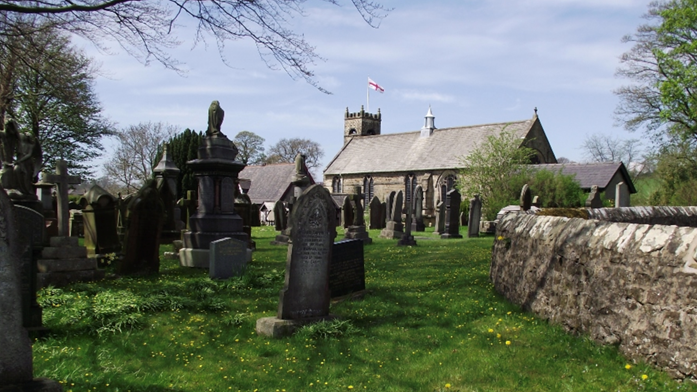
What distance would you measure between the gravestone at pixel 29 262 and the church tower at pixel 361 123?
Answer: 6124cm

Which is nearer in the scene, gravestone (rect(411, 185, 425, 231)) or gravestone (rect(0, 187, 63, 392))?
gravestone (rect(0, 187, 63, 392))

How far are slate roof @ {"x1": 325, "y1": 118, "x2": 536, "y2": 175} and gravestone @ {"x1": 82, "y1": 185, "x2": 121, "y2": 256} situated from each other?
3596 centimetres

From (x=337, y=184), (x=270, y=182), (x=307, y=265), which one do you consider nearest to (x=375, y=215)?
(x=307, y=265)

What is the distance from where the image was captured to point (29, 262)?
21.8 feet

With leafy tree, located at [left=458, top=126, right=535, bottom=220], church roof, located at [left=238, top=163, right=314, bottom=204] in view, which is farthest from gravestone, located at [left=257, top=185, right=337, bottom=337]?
church roof, located at [left=238, top=163, right=314, bottom=204]

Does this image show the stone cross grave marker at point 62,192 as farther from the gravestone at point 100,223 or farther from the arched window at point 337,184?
the arched window at point 337,184

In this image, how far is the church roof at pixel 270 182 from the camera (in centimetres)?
5020

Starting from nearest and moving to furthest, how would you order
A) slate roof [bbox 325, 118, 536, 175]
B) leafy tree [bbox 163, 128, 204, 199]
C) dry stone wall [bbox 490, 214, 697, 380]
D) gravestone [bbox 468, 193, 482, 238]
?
dry stone wall [bbox 490, 214, 697, 380] < gravestone [bbox 468, 193, 482, 238] < leafy tree [bbox 163, 128, 204, 199] < slate roof [bbox 325, 118, 536, 175]

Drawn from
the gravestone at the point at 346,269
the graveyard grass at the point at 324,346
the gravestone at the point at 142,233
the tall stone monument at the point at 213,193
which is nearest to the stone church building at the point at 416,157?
the tall stone monument at the point at 213,193

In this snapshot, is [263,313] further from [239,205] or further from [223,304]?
[239,205]

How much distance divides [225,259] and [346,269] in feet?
9.58

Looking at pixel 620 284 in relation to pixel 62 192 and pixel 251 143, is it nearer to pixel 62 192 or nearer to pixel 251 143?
pixel 62 192

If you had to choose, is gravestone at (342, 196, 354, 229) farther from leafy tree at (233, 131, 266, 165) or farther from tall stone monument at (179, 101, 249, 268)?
leafy tree at (233, 131, 266, 165)

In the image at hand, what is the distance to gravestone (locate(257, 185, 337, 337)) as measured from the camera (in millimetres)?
6809
